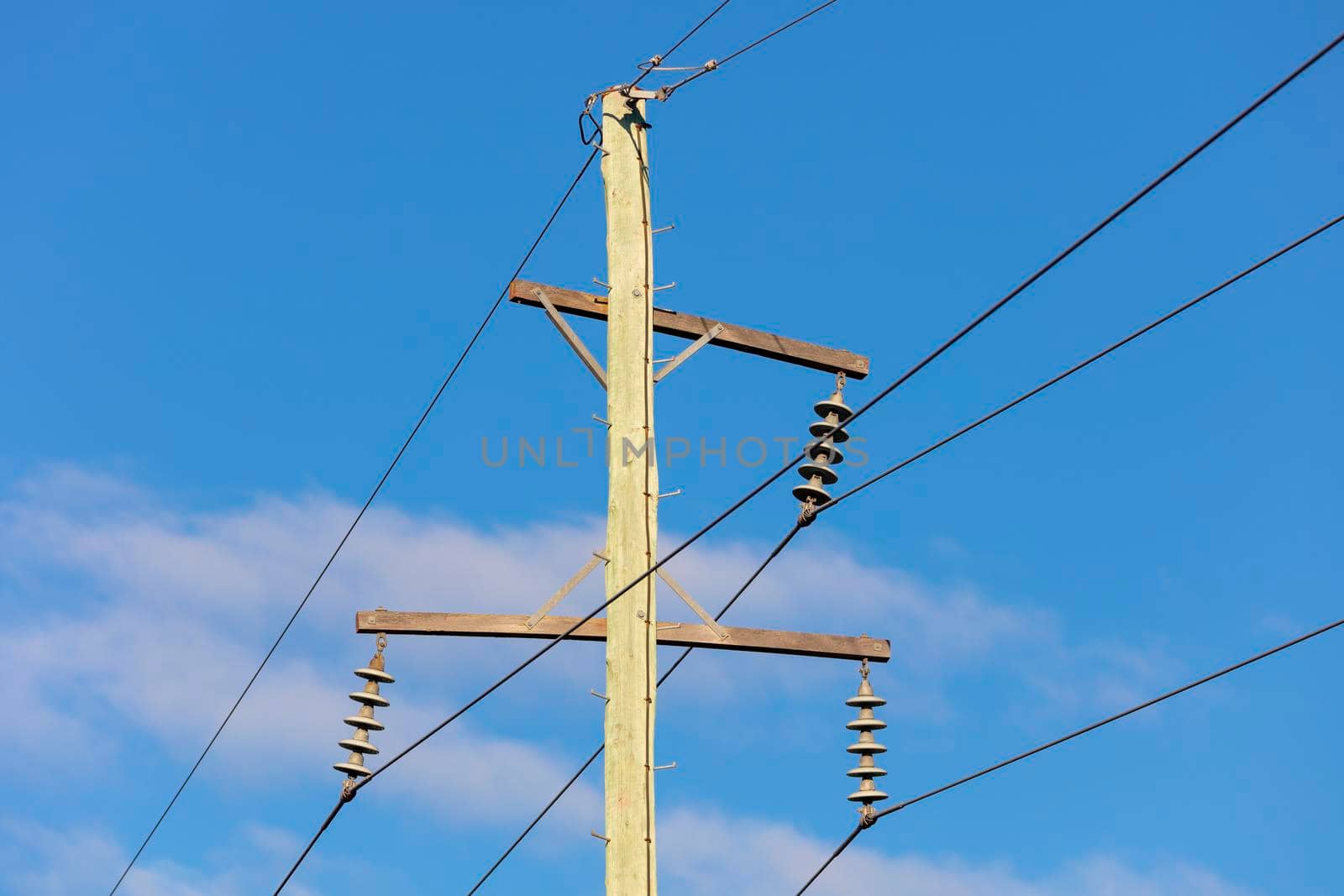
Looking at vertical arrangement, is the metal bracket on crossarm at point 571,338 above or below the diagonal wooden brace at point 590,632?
above

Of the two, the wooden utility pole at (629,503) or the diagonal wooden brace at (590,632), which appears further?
the diagonal wooden brace at (590,632)

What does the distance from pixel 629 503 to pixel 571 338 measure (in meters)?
1.11

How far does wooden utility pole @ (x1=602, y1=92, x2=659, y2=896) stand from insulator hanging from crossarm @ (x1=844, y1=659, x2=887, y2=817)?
1518 mm

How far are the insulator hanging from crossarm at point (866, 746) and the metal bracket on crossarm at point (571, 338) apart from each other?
2127mm

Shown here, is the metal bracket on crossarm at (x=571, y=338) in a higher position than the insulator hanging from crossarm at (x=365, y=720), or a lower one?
higher

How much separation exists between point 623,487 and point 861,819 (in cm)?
229

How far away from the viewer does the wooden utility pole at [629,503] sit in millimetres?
7871

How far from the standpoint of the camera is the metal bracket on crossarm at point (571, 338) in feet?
29.2

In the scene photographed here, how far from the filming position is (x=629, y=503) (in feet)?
27.6

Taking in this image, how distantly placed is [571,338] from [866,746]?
108 inches

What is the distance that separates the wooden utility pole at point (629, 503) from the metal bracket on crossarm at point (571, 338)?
13cm

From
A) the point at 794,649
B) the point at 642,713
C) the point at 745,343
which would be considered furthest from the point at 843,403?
the point at 642,713

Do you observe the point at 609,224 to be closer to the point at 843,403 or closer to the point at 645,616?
the point at 843,403

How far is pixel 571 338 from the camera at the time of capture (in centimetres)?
903
